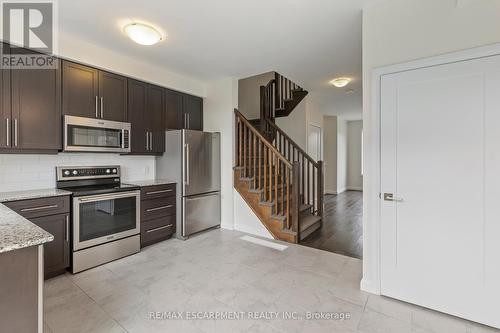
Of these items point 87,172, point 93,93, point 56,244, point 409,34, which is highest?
point 409,34

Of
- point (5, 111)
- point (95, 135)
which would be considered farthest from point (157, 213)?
point (5, 111)

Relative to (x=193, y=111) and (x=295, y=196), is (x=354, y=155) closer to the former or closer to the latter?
(x=295, y=196)

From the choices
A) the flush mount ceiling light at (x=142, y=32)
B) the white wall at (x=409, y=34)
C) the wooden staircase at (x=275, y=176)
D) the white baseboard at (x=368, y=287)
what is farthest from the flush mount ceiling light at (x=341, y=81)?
the white baseboard at (x=368, y=287)

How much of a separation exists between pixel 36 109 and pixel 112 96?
0.85 m

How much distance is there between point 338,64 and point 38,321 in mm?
4196

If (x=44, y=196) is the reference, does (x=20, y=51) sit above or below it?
above

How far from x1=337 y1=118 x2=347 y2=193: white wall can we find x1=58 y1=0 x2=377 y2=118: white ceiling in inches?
184

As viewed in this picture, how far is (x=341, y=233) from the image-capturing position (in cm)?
402

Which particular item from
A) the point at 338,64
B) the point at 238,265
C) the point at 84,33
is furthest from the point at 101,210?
the point at 338,64

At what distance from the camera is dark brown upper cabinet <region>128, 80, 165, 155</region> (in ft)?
11.4

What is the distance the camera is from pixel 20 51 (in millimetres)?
2512

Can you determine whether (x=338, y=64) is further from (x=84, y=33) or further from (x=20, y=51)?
(x=20, y=51)

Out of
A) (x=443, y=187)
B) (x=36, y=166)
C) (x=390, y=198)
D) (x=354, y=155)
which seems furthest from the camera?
(x=354, y=155)

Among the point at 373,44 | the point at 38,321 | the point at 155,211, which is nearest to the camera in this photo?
the point at 38,321
